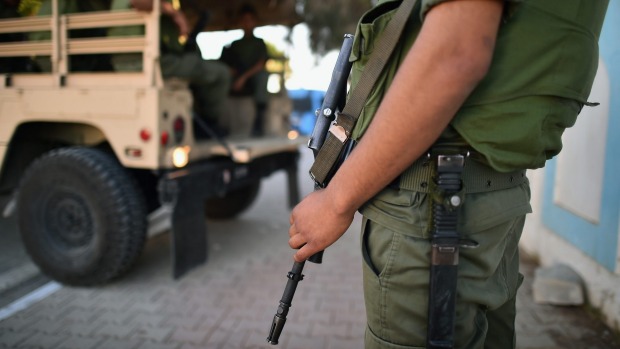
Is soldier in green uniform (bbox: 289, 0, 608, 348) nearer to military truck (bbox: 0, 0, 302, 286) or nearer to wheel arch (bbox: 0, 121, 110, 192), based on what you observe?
military truck (bbox: 0, 0, 302, 286)

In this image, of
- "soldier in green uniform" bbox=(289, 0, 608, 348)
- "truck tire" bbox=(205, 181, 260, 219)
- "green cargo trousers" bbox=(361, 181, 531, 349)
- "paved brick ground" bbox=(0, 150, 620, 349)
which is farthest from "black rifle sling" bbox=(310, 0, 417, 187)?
"truck tire" bbox=(205, 181, 260, 219)

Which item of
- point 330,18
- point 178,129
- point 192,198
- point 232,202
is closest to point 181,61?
point 178,129

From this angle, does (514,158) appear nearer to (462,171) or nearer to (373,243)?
(462,171)

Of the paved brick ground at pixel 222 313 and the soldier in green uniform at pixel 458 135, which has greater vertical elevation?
the soldier in green uniform at pixel 458 135

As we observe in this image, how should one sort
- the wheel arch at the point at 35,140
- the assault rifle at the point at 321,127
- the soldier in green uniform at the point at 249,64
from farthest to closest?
1. the soldier in green uniform at the point at 249,64
2. the wheel arch at the point at 35,140
3. the assault rifle at the point at 321,127

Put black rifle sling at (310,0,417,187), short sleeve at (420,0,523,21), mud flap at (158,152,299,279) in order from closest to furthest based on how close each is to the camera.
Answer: short sleeve at (420,0,523,21)
black rifle sling at (310,0,417,187)
mud flap at (158,152,299,279)

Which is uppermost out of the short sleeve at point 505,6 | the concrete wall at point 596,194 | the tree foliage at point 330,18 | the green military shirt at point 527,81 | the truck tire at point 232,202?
the tree foliage at point 330,18

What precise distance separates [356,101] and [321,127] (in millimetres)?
221

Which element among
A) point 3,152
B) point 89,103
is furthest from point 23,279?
point 89,103

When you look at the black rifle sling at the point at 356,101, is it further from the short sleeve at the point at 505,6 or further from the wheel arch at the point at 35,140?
the wheel arch at the point at 35,140

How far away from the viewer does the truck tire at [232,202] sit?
5656 mm

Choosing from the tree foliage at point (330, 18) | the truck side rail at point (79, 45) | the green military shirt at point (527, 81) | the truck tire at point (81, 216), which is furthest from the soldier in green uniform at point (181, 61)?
the tree foliage at point (330, 18)

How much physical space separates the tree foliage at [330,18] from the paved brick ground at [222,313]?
4.54m

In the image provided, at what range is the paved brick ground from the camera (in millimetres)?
2891
